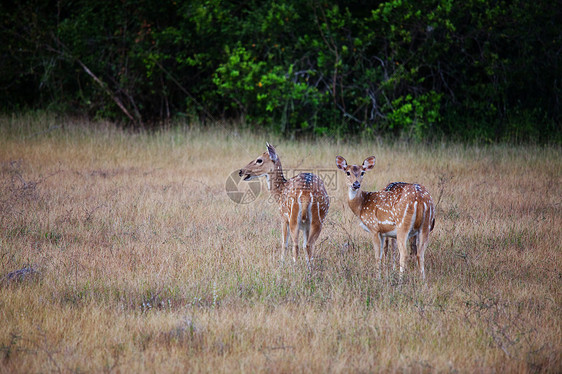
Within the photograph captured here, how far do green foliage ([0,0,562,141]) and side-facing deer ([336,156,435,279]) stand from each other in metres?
8.61

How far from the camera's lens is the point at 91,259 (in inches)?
282

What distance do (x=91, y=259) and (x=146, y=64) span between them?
12295 mm

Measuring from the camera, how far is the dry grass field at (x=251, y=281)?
4.90 m

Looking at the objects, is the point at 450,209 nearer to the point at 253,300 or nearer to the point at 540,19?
the point at 253,300

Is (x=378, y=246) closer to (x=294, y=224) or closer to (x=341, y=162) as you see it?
(x=294, y=224)

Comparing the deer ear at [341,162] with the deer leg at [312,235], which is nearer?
the deer leg at [312,235]

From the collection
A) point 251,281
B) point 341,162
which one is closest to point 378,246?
point 341,162

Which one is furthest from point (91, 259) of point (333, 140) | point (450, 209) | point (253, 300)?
point (333, 140)

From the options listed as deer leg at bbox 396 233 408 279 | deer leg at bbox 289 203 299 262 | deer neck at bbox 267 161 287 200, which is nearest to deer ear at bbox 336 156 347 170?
deer neck at bbox 267 161 287 200

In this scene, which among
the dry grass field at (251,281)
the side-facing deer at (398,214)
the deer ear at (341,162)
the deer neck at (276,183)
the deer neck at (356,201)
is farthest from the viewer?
the deer neck at (276,183)

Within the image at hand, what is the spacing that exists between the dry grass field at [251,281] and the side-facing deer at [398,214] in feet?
1.22

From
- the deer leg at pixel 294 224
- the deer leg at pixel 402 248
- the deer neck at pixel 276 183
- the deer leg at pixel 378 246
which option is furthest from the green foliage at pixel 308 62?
the deer leg at pixel 402 248

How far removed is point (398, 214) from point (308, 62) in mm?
A: 11342

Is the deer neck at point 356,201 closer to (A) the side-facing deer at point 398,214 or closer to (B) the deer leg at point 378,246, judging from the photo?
(A) the side-facing deer at point 398,214
